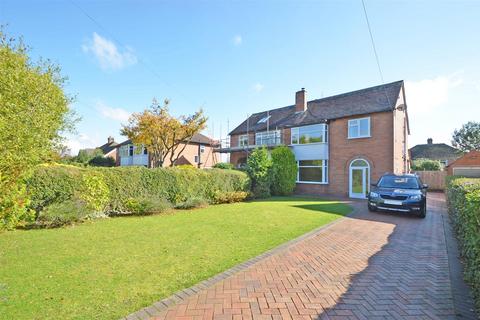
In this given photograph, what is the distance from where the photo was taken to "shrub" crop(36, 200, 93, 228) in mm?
7523

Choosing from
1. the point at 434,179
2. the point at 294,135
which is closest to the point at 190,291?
the point at 294,135

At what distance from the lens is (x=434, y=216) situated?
10.1 meters

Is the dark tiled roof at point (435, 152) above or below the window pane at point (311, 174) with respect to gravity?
above

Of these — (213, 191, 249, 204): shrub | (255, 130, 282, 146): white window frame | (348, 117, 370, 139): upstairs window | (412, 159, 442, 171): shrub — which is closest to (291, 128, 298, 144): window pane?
(255, 130, 282, 146): white window frame

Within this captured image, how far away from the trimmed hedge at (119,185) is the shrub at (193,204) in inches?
14.2

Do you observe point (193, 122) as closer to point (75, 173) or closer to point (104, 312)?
point (75, 173)

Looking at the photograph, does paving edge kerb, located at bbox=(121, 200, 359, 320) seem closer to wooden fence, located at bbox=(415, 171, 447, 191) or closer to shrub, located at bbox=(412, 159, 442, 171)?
wooden fence, located at bbox=(415, 171, 447, 191)

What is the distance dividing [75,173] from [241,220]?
6.32 m

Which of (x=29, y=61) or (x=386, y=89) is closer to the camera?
(x=29, y=61)

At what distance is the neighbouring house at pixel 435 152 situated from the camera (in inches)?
1639

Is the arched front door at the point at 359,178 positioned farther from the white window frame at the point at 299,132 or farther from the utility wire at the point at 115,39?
the utility wire at the point at 115,39

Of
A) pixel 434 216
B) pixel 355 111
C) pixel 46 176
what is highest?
pixel 355 111

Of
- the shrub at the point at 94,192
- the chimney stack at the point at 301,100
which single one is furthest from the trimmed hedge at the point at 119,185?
the chimney stack at the point at 301,100

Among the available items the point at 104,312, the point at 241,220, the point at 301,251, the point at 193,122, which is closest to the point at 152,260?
the point at 104,312
